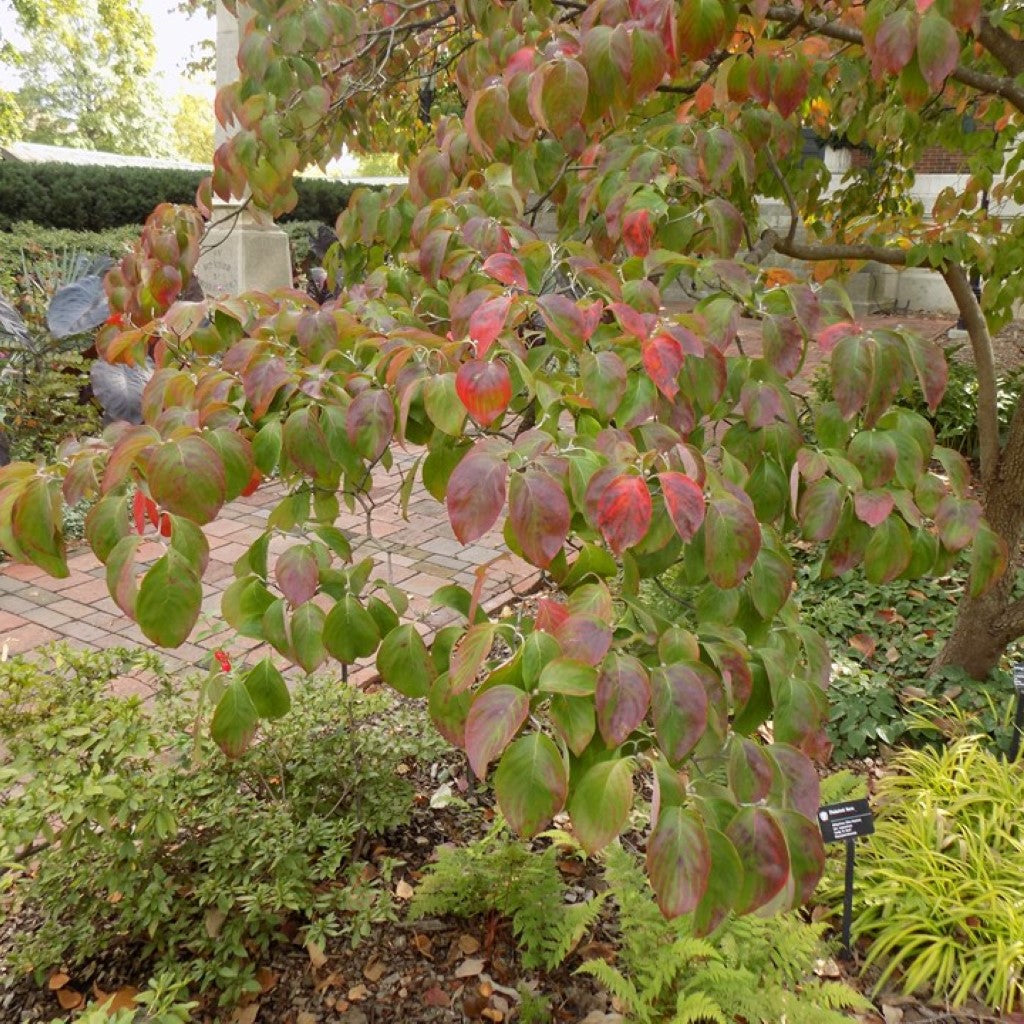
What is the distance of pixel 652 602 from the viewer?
3029 mm

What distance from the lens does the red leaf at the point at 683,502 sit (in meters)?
0.98

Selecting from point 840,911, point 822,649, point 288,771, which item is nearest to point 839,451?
point 822,649

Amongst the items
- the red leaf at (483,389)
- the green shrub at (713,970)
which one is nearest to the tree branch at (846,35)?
the red leaf at (483,389)

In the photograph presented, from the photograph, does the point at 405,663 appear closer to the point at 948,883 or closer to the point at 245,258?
the point at 948,883

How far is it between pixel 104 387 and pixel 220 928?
4.14 meters

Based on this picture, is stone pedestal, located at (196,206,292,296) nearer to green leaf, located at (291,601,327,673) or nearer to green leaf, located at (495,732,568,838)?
green leaf, located at (291,601,327,673)

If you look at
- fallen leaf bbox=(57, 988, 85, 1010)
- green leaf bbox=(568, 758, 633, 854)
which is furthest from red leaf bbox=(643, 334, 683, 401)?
fallen leaf bbox=(57, 988, 85, 1010)

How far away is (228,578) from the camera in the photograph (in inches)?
164

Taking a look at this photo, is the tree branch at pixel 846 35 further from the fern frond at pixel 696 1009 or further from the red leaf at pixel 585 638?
the fern frond at pixel 696 1009

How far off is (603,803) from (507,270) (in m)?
0.70

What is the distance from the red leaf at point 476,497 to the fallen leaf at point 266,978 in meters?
1.50

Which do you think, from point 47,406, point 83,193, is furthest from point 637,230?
point 83,193

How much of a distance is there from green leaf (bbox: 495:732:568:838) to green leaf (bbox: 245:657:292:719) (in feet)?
1.66

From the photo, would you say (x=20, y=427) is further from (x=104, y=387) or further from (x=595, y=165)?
(x=595, y=165)
